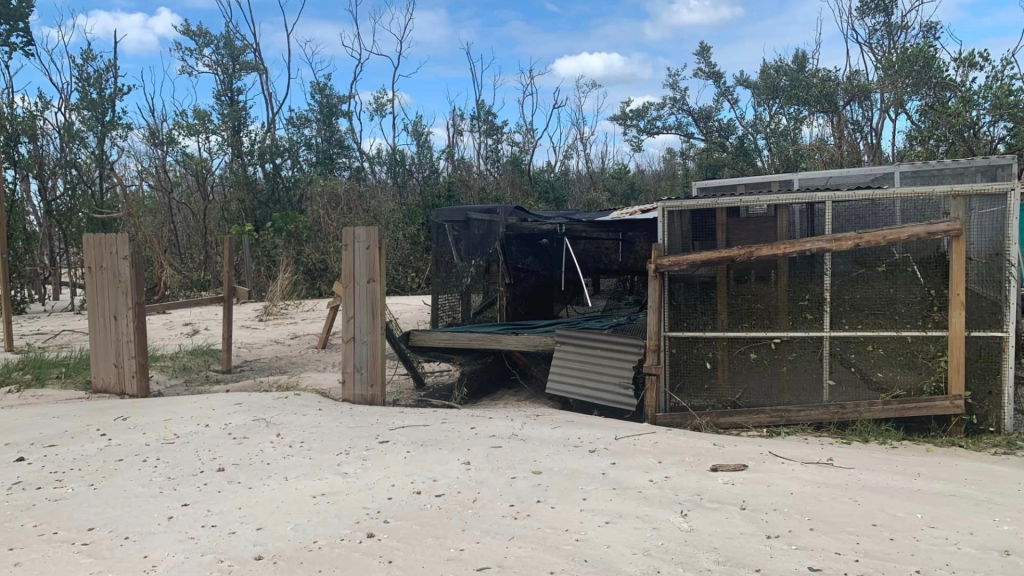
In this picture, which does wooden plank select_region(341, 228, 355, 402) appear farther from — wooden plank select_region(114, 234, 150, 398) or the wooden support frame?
the wooden support frame

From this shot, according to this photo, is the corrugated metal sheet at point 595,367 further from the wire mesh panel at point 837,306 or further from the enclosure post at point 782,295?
the enclosure post at point 782,295

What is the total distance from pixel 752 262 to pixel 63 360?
7666mm

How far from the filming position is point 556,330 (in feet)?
23.3

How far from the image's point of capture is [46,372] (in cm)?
765

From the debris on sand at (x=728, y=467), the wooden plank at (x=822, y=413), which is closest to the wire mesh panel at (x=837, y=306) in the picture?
the wooden plank at (x=822, y=413)

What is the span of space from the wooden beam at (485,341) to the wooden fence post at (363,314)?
917 millimetres

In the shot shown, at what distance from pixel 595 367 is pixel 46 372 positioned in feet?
19.4

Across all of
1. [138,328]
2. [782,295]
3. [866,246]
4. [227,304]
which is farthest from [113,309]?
[866,246]

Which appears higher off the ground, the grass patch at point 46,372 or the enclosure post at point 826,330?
the enclosure post at point 826,330

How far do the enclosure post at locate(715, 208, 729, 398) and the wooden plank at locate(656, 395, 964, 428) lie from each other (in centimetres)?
29

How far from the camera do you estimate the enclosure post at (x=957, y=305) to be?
569 centimetres

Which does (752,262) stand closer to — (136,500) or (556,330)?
(556,330)

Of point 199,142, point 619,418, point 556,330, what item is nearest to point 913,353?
point 619,418

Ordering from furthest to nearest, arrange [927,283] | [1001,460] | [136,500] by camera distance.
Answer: [927,283], [1001,460], [136,500]
